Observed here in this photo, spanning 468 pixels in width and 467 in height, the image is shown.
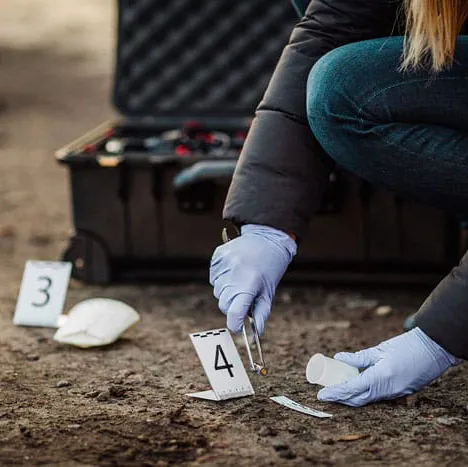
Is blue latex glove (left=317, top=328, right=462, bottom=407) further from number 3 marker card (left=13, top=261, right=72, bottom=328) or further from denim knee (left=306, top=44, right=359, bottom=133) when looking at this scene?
number 3 marker card (left=13, top=261, right=72, bottom=328)

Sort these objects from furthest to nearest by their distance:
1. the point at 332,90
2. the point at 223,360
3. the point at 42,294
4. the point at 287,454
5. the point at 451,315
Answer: the point at 42,294 → the point at 332,90 → the point at 223,360 → the point at 451,315 → the point at 287,454

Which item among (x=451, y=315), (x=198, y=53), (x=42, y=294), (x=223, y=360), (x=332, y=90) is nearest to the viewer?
(x=451, y=315)

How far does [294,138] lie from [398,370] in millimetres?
550

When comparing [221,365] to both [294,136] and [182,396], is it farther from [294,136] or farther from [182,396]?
[294,136]

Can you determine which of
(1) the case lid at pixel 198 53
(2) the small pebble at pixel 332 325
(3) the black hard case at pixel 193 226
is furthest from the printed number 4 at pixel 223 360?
(1) the case lid at pixel 198 53

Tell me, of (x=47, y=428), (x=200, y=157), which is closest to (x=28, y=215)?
(x=200, y=157)

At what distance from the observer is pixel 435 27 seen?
7.22ft

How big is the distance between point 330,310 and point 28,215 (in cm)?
161

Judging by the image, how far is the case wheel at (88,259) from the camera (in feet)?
10.8

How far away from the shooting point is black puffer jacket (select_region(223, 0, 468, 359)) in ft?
7.73

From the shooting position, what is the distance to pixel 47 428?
7.13ft

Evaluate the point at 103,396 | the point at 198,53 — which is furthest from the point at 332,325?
the point at 198,53

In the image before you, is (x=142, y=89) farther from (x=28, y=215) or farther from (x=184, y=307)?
(x=184, y=307)

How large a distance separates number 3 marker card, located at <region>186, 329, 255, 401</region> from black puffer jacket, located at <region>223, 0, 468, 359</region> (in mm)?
265
